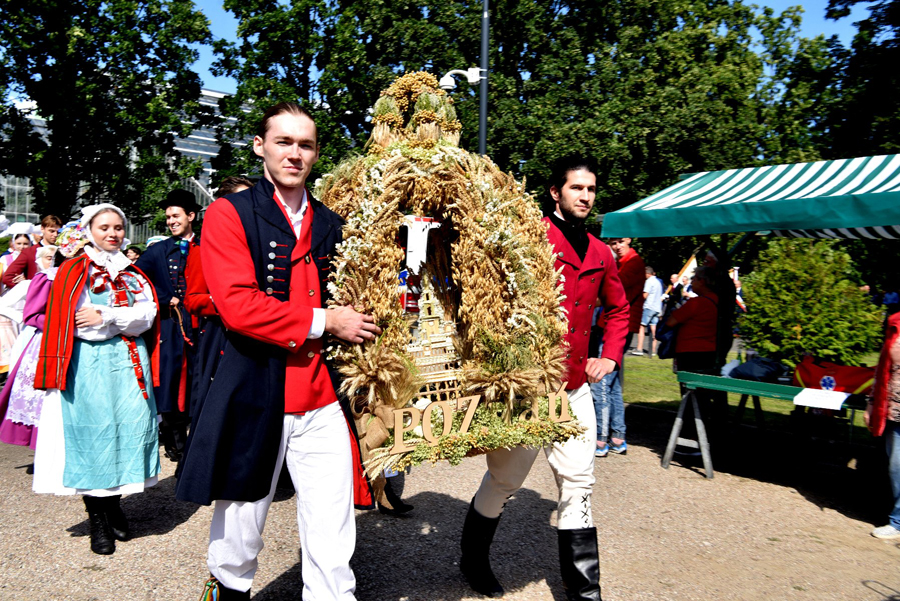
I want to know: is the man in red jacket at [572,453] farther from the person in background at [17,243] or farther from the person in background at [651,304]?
the person in background at [651,304]

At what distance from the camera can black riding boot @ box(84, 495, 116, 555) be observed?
4504 mm

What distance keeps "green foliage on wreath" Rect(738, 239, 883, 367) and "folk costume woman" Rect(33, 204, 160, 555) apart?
5331 millimetres

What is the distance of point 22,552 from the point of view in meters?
4.52

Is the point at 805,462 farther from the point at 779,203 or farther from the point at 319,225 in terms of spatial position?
the point at 319,225

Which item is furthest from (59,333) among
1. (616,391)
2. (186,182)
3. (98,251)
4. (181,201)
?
(186,182)

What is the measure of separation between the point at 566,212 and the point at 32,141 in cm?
1937

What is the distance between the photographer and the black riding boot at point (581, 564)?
3.69 meters

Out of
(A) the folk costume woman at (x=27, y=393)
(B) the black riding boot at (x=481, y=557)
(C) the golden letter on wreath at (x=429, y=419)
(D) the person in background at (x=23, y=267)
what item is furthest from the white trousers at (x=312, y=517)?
(D) the person in background at (x=23, y=267)

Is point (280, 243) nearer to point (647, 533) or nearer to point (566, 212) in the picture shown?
point (566, 212)

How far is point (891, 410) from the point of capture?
5.20 meters

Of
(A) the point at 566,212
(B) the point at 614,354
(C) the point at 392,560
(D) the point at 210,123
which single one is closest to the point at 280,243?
(A) the point at 566,212

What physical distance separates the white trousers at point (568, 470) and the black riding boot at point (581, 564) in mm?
49

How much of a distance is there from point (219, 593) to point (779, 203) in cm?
538

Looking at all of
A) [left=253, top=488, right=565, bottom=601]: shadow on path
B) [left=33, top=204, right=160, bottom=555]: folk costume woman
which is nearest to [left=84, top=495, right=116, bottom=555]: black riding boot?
[left=33, top=204, right=160, bottom=555]: folk costume woman
